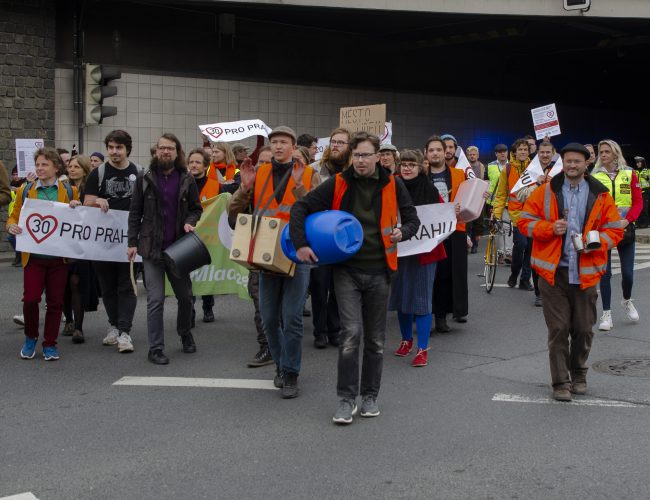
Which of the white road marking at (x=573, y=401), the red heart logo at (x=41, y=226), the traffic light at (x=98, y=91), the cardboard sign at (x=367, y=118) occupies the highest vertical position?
the traffic light at (x=98, y=91)

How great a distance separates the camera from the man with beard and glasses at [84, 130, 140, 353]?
8916mm

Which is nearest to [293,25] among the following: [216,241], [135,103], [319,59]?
[319,59]

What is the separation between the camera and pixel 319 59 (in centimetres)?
2347

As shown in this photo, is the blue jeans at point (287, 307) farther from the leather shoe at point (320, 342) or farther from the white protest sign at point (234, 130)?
the white protest sign at point (234, 130)

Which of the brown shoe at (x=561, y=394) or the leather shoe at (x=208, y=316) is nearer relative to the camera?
the brown shoe at (x=561, y=394)

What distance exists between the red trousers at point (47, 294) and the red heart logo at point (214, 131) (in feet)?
22.1

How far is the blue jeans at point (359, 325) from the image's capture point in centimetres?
631

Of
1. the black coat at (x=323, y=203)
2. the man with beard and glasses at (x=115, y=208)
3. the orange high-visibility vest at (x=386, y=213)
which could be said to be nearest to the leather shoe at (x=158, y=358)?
the man with beard and glasses at (x=115, y=208)

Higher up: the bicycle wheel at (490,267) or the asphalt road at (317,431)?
the bicycle wheel at (490,267)

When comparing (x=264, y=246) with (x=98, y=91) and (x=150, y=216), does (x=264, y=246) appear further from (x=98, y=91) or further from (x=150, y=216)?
(x=98, y=91)

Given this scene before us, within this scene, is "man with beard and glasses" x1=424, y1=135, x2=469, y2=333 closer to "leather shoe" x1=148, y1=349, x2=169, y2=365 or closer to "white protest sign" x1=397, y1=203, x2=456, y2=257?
"white protest sign" x1=397, y1=203, x2=456, y2=257

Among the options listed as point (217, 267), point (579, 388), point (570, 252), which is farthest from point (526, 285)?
point (570, 252)

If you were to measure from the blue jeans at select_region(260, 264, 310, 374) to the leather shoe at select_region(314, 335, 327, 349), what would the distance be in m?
1.71

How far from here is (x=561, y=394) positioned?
22.3 ft
